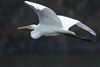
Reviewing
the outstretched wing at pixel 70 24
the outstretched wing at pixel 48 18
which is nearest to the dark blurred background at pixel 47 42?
the outstretched wing at pixel 70 24

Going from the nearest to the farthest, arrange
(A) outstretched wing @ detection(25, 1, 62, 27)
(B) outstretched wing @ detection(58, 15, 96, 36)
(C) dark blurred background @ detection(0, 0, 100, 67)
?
(A) outstretched wing @ detection(25, 1, 62, 27)
(B) outstretched wing @ detection(58, 15, 96, 36)
(C) dark blurred background @ detection(0, 0, 100, 67)

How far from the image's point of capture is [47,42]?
6141 millimetres

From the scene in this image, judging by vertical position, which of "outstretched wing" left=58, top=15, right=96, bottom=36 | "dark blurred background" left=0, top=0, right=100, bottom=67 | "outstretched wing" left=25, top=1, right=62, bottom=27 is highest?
"outstretched wing" left=25, top=1, right=62, bottom=27

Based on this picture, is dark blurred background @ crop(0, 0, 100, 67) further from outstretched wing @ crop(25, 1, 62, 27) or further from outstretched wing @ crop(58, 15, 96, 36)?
outstretched wing @ crop(25, 1, 62, 27)

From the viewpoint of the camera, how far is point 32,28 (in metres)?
3.62

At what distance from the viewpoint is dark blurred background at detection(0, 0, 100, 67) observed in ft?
19.7

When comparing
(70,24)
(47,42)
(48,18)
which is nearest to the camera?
(48,18)

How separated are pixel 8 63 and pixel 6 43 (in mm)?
262

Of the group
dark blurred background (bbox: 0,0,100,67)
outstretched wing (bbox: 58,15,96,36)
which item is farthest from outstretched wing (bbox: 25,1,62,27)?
dark blurred background (bbox: 0,0,100,67)

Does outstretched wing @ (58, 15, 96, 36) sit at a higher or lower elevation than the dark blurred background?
higher

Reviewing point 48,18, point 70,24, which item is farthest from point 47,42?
point 48,18

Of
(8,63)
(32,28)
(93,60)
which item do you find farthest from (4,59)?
(32,28)

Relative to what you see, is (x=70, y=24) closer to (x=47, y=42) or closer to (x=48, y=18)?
(x=48, y=18)

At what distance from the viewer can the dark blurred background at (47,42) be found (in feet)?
19.7
